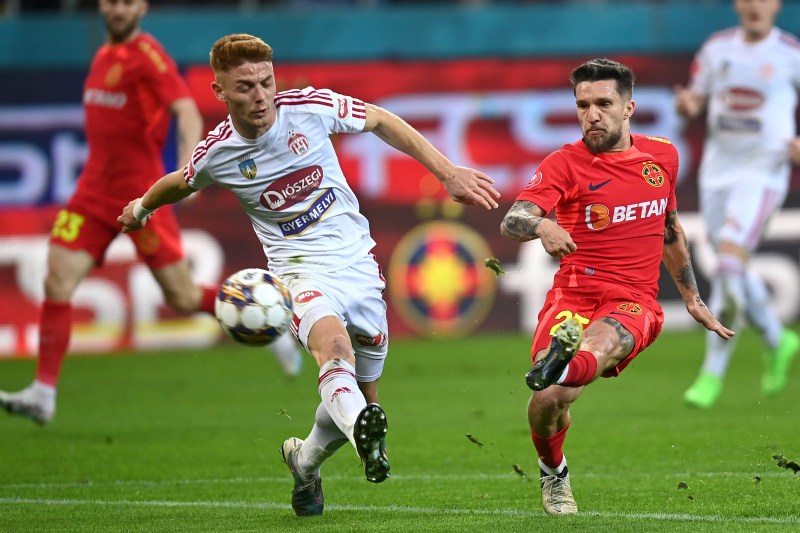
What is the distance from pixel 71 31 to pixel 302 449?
390 inches

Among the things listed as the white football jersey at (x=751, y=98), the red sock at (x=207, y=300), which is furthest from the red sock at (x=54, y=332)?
the white football jersey at (x=751, y=98)

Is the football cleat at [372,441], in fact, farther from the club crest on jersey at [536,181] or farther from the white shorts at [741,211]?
the white shorts at [741,211]

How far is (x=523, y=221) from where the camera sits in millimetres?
6047

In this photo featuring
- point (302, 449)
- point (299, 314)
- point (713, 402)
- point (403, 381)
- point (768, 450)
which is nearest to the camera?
point (299, 314)

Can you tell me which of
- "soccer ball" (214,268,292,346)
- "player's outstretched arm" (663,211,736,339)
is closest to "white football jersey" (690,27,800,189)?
"player's outstretched arm" (663,211,736,339)

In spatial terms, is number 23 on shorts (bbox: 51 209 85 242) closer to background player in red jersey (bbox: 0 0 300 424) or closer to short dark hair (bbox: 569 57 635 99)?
background player in red jersey (bbox: 0 0 300 424)

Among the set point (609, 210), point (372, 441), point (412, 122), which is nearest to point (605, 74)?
point (609, 210)

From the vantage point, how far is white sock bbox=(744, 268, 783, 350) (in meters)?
11.1

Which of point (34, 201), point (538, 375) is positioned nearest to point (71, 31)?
point (34, 201)

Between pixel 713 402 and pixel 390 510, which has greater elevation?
pixel 390 510

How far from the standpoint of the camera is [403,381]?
41.1 feet

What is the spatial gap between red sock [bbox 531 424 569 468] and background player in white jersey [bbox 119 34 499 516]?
0.77 metres

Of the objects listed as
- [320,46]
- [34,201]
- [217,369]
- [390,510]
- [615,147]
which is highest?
[615,147]

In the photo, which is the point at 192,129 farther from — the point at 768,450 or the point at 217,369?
the point at 217,369
